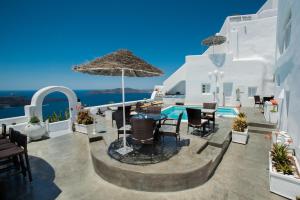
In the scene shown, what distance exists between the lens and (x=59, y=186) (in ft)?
13.7

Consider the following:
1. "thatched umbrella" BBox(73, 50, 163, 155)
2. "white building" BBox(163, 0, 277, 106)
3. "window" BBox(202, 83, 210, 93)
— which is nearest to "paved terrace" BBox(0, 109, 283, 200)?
"thatched umbrella" BBox(73, 50, 163, 155)

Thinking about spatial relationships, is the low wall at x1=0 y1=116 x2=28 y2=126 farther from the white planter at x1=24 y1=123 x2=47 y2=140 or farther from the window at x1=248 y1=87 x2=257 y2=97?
the window at x1=248 y1=87 x2=257 y2=97

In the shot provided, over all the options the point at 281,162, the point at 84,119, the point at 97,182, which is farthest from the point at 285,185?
the point at 84,119

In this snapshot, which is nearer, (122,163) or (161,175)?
(161,175)

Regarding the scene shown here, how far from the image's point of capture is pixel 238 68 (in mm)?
17109

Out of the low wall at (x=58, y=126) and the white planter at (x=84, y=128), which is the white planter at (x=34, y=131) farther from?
the white planter at (x=84, y=128)

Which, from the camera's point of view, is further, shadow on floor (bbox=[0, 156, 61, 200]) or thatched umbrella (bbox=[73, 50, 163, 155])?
thatched umbrella (bbox=[73, 50, 163, 155])

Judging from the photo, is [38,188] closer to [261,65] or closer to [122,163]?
[122,163]

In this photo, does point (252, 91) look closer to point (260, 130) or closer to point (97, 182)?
point (260, 130)

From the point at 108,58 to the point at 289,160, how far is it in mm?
5644

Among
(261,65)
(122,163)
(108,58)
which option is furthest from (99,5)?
(261,65)

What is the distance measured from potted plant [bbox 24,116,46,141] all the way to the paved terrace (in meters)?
1.43

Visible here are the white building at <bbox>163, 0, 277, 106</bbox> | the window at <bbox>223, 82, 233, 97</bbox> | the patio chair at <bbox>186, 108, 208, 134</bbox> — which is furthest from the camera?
the window at <bbox>223, 82, 233, 97</bbox>

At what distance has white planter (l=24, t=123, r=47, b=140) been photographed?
745 cm
